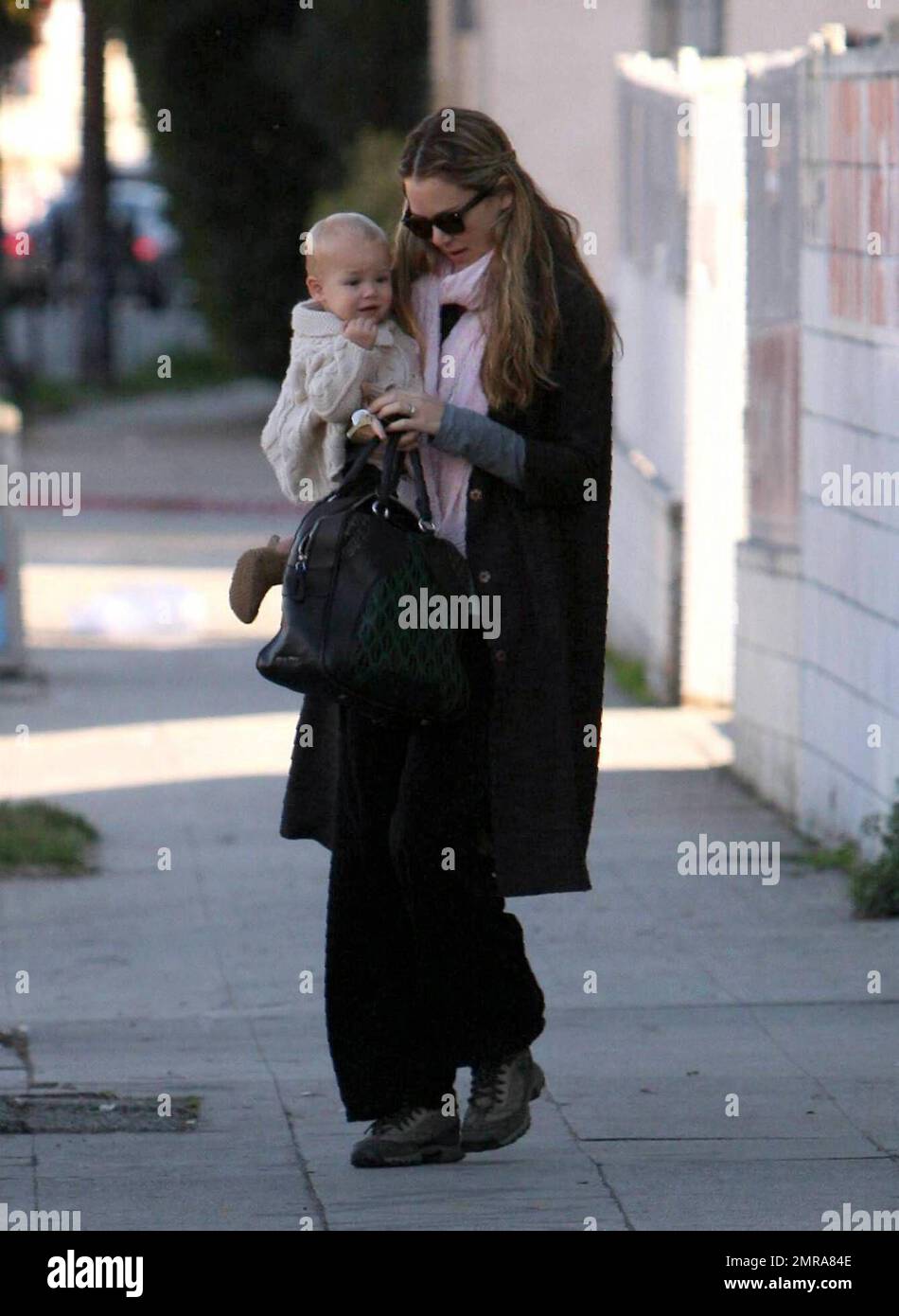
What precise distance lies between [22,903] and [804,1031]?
2694 millimetres

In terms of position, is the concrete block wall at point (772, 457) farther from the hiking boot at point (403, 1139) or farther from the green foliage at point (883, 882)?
the hiking boot at point (403, 1139)

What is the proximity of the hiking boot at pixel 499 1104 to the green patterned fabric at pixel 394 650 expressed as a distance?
0.82m

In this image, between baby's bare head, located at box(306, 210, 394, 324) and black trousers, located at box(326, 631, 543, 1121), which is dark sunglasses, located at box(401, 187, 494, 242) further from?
black trousers, located at box(326, 631, 543, 1121)

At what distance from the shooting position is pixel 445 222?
15.2 feet

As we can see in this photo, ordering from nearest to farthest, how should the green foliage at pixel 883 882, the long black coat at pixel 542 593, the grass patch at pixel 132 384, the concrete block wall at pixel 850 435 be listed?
1. the long black coat at pixel 542 593
2. the green foliage at pixel 883 882
3. the concrete block wall at pixel 850 435
4. the grass patch at pixel 132 384

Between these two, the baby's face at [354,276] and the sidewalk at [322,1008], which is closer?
the baby's face at [354,276]

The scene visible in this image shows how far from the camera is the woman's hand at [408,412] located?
4516 millimetres

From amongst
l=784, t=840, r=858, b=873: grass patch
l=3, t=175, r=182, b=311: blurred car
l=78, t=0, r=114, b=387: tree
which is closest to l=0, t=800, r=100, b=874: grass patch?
l=784, t=840, r=858, b=873: grass patch

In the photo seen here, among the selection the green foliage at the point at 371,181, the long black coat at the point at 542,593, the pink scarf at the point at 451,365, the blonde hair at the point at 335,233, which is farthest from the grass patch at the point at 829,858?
the green foliage at the point at 371,181

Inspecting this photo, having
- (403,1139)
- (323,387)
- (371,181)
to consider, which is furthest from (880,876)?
(371,181)

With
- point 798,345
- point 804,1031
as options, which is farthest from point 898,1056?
point 798,345

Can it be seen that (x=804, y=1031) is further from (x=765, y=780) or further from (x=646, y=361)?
(x=646, y=361)

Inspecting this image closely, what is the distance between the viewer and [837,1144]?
500 cm

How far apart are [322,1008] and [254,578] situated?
1.91 meters
